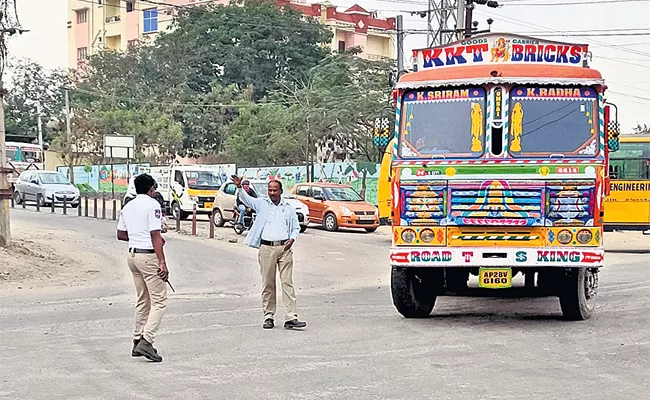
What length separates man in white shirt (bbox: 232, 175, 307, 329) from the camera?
1159 cm

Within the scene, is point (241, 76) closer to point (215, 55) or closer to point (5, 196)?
Result: point (215, 55)

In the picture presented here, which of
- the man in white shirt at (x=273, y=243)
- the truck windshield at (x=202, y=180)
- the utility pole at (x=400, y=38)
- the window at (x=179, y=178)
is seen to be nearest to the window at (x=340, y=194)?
the truck windshield at (x=202, y=180)

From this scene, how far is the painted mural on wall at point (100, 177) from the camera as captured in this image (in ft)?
171

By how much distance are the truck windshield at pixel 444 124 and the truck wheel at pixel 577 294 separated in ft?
6.16

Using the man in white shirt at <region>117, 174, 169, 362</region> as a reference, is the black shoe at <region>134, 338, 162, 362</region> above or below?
below

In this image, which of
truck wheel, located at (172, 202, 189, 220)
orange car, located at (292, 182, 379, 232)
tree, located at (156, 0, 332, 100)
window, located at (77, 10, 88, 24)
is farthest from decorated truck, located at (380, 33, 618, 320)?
window, located at (77, 10, 88, 24)

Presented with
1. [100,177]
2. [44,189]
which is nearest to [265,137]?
[100,177]

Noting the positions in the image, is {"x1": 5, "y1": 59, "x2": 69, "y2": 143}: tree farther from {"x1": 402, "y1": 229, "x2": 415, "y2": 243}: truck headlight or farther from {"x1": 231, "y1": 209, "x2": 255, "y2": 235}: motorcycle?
{"x1": 402, "y1": 229, "x2": 415, "y2": 243}: truck headlight

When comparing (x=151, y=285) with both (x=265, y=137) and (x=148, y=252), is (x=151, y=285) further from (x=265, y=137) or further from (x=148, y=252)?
(x=265, y=137)

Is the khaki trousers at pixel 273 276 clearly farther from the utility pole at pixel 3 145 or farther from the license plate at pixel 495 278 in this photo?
the utility pole at pixel 3 145

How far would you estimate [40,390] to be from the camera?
789 cm

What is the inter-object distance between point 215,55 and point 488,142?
57.5m

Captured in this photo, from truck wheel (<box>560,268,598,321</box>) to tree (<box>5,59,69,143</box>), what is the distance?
68332 mm

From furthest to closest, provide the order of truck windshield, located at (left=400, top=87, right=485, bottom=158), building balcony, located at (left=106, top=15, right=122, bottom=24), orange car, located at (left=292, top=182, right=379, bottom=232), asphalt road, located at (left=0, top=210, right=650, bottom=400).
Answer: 1. building balcony, located at (left=106, top=15, right=122, bottom=24)
2. orange car, located at (left=292, top=182, right=379, bottom=232)
3. truck windshield, located at (left=400, top=87, right=485, bottom=158)
4. asphalt road, located at (left=0, top=210, right=650, bottom=400)
